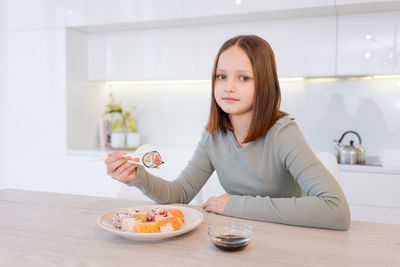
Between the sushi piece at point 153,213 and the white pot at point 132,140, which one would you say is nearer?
the sushi piece at point 153,213

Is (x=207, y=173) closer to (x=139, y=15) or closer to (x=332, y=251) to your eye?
(x=332, y=251)

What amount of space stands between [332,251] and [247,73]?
25.7 inches

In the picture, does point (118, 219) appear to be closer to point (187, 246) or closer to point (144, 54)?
point (187, 246)

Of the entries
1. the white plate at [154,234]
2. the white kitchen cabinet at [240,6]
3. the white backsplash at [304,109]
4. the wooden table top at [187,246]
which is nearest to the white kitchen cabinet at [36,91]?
the white backsplash at [304,109]

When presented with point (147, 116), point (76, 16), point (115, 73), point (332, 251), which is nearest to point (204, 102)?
point (147, 116)

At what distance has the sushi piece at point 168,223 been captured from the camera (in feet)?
3.05

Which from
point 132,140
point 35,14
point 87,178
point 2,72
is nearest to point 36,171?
point 87,178

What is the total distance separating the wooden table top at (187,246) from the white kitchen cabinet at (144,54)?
2.02 meters

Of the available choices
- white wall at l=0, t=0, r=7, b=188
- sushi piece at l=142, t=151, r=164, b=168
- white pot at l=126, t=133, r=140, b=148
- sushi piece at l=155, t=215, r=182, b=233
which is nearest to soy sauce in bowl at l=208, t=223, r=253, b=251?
sushi piece at l=155, t=215, r=182, b=233

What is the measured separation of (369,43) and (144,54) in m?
1.69

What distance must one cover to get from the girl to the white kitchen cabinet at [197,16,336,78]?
4.70 ft

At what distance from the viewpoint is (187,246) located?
0.89 m

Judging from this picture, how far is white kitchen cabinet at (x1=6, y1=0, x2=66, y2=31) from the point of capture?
3.09 m

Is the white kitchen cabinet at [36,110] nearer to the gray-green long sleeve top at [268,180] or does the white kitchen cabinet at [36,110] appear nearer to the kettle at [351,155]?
the gray-green long sleeve top at [268,180]
